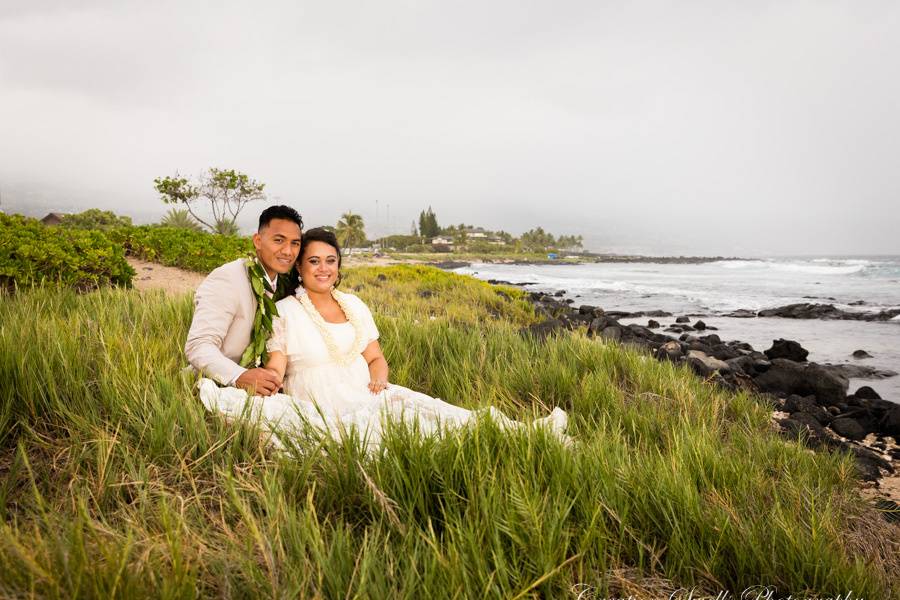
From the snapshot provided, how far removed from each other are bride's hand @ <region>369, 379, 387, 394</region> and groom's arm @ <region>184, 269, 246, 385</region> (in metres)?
1.01

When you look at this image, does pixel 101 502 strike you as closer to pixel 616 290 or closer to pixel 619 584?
pixel 619 584

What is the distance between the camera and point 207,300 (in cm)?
339

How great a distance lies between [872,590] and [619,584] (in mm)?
929

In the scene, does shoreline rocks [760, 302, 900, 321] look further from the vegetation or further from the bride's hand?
the vegetation

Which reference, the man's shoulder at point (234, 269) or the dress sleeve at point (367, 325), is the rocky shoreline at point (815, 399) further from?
the man's shoulder at point (234, 269)

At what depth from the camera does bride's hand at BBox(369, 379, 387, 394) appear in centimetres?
382

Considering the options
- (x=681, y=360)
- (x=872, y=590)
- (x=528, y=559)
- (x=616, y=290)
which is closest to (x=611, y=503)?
(x=528, y=559)

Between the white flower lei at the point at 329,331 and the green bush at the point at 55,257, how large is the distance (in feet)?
15.2

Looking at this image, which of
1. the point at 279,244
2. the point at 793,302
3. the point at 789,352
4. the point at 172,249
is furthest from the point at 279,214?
the point at 793,302

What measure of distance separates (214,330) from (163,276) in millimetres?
10636

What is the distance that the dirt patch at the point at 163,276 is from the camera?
1108cm

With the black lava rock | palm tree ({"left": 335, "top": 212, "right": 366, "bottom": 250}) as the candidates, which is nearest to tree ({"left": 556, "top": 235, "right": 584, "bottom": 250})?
palm tree ({"left": 335, "top": 212, "right": 366, "bottom": 250})

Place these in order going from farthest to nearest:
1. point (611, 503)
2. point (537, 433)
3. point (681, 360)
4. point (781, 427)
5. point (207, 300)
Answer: point (681, 360)
point (781, 427)
point (207, 300)
point (537, 433)
point (611, 503)

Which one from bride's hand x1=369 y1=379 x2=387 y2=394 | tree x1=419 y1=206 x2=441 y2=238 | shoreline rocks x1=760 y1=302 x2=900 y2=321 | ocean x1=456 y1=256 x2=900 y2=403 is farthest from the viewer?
tree x1=419 y1=206 x2=441 y2=238
